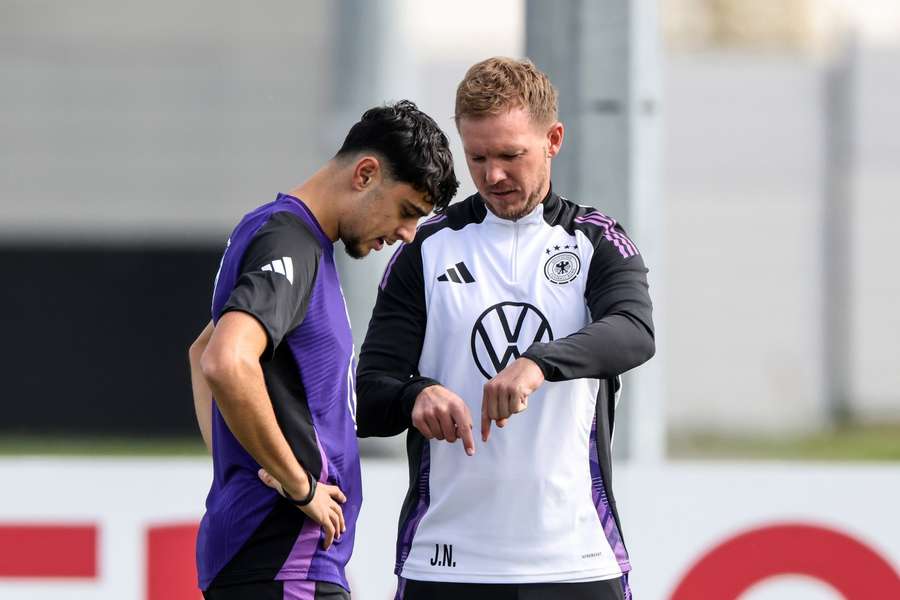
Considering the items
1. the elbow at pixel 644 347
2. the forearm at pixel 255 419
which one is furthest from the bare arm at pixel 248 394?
the elbow at pixel 644 347

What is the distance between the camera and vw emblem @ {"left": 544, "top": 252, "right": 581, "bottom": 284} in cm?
293

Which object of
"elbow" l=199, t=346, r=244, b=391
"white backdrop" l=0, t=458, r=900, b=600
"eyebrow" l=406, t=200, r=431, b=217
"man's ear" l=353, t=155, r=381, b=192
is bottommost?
"white backdrop" l=0, t=458, r=900, b=600

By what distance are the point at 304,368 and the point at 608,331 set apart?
578 millimetres

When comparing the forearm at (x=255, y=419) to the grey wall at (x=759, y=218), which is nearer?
the forearm at (x=255, y=419)

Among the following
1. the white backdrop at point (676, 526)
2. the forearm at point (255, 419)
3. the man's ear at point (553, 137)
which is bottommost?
the white backdrop at point (676, 526)

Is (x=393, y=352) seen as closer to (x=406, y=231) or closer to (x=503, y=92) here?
(x=406, y=231)

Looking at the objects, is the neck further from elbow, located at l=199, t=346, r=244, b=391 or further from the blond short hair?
elbow, located at l=199, t=346, r=244, b=391

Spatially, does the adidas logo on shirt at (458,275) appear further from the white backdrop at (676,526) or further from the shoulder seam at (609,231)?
the white backdrop at (676,526)

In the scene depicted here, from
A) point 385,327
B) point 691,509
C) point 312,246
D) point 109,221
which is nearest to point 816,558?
point 691,509

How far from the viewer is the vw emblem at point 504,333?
113 inches

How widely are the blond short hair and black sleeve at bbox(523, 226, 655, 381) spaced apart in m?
0.31

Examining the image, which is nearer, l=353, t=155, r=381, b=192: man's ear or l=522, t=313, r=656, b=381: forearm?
l=522, t=313, r=656, b=381: forearm

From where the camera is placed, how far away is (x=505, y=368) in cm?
277

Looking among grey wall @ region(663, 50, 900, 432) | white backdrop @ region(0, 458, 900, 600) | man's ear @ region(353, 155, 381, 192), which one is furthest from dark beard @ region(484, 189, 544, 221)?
grey wall @ region(663, 50, 900, 432)
